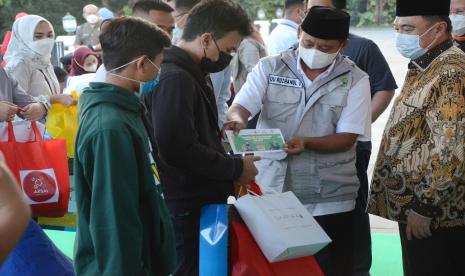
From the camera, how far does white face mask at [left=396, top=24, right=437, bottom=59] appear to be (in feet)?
10.3

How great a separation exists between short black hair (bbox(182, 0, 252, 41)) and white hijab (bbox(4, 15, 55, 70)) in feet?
9.13

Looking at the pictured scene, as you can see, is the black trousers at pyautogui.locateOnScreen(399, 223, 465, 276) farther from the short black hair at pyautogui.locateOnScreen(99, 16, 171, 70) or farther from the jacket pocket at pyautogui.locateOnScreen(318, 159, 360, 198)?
the short black hair at pyautogui.locateOnScreen(99, 16, 171, 70)

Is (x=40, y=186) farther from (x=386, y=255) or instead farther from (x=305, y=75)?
(x=386, y=255)

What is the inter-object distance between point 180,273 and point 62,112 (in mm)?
2252

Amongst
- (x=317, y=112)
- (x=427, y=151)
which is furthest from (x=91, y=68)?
(x=427, y=151)

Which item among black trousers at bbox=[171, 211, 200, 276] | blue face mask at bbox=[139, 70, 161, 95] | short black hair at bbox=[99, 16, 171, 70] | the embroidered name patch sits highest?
short black hair at bbox=[99, 16, 171, 70]

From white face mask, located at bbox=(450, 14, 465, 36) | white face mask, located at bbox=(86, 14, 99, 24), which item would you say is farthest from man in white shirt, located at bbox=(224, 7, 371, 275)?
white face mask, located at bbox=(86, 14, 99, 24)

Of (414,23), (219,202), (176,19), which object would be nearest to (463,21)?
(414,23)

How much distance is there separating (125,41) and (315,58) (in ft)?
3.60

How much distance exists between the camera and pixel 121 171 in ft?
7.59

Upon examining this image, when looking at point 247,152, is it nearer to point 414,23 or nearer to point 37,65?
point 414,23

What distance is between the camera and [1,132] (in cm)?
423

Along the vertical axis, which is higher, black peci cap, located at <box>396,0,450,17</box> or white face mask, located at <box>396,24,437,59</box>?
black peci cap, located at <box>396,0,450,17</box>

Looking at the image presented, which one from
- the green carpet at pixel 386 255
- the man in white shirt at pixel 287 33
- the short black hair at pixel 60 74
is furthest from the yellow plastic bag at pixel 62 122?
the short black hair at pixel 60 74
